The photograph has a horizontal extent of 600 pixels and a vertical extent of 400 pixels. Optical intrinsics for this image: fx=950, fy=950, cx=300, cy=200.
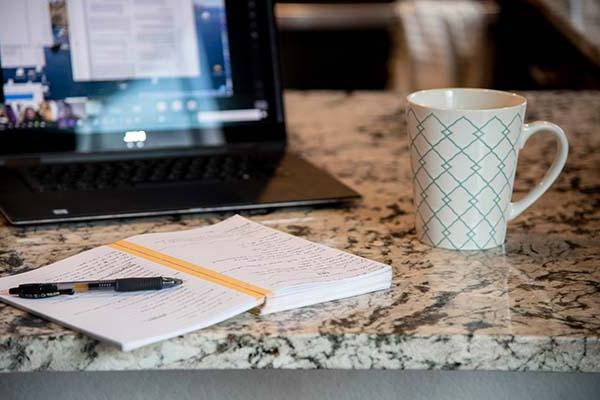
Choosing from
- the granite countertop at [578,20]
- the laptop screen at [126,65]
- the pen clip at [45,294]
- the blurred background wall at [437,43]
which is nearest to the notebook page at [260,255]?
the pen clip at [45,294]

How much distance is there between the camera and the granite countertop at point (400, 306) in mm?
706

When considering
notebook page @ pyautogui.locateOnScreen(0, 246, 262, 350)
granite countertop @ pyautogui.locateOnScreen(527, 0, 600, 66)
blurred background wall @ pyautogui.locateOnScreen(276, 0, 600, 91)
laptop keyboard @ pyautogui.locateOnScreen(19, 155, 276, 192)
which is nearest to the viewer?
notebook page @ pyautogui.locateOnScreen(0, 246, 262, 350)

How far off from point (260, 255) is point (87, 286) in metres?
0.16

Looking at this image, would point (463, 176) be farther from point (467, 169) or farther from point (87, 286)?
point (87, 286)

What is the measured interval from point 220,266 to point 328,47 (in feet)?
8.19

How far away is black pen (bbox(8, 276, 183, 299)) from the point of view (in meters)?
0.76

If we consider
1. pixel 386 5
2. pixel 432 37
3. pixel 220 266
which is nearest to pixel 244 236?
pixel 220 266

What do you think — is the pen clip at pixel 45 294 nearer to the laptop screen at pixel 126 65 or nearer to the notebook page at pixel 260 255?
the notebook page at pixel 260 255

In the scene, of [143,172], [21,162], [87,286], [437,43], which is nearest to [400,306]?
[87,286]

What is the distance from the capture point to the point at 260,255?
842mm

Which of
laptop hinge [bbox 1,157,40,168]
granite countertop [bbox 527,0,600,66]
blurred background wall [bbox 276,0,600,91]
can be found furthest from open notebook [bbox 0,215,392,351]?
blurred background wall [bbox 276,0,600,91]

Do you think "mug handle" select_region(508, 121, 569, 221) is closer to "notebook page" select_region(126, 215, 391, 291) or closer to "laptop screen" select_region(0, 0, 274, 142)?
"notebook page" select_region(126, 215, 391, 291)

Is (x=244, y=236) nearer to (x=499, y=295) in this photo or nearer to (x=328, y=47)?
(x=499, y=295)

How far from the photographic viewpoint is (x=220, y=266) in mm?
811
